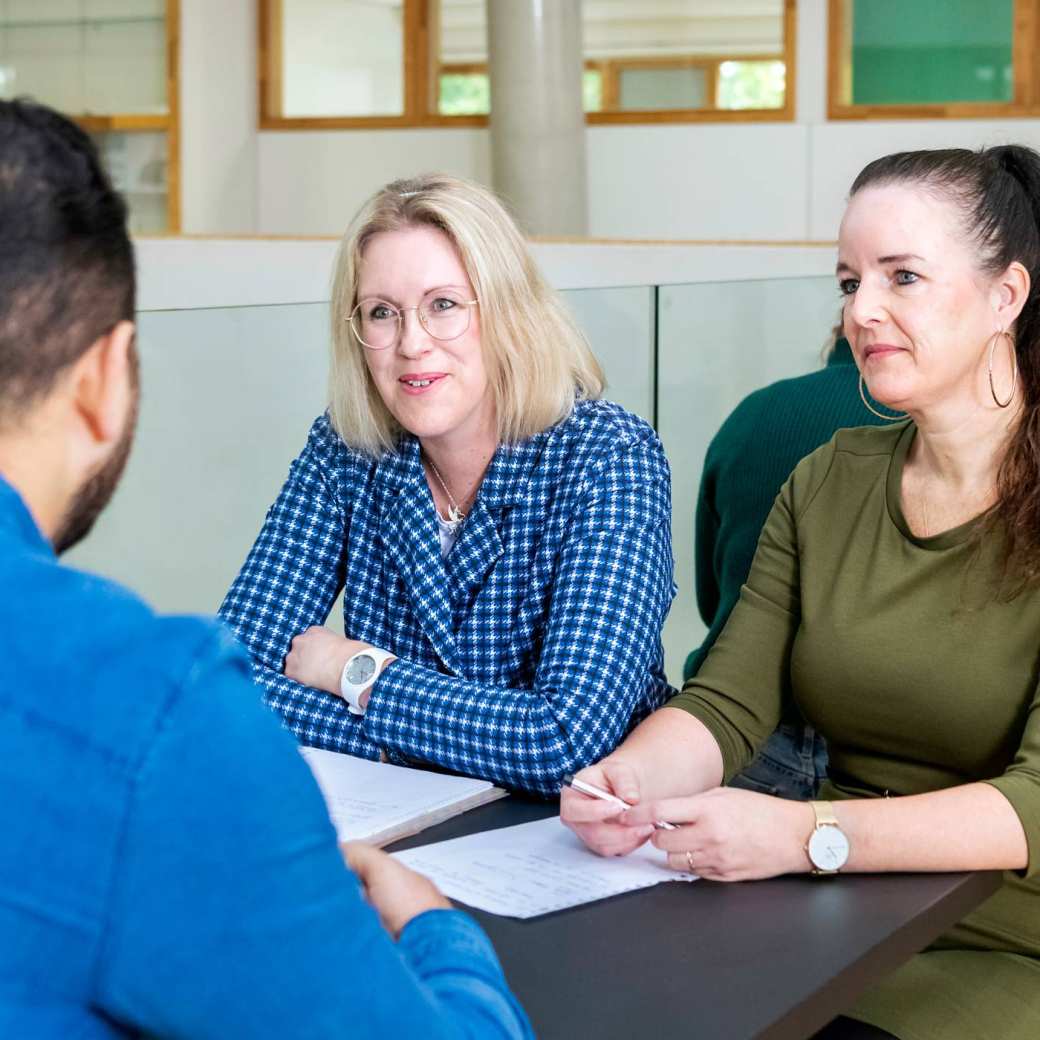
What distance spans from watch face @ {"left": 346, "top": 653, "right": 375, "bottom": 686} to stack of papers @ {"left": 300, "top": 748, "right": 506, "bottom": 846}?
10 centimetres

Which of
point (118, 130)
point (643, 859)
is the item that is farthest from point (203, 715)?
point (118, 130)

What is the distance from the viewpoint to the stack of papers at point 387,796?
145 cm

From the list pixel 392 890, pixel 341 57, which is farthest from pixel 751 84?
pixel 392 890

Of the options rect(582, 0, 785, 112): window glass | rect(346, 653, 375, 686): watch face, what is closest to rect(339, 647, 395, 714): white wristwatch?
rect(346, 653, 375, 686): watch face

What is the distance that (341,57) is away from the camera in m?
10.4

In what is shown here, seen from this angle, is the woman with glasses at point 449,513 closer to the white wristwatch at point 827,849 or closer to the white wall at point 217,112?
the white wristwatch at point 827,849

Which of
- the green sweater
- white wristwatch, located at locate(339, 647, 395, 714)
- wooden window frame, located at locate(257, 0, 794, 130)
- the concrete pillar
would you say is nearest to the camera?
white wristwatch, located at locate(339, 647, 395, 714)

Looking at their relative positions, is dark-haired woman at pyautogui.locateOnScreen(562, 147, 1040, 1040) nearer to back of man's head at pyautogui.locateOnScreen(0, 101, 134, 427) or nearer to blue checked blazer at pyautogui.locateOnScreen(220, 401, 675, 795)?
blue checked blazer at pyautogui.locateOnScreen(220, 401, 675, 795)

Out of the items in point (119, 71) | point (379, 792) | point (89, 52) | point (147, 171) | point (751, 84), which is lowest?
point (379, 792)

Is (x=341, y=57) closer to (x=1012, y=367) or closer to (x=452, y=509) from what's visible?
(x=452, y=509)

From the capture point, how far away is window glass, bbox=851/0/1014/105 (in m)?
9.04

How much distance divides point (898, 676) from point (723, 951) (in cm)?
54

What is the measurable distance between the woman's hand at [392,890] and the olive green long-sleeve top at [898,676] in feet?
2.13

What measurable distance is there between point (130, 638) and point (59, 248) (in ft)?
0.65
